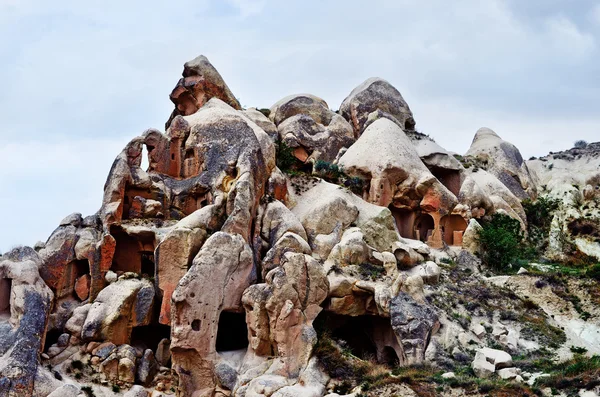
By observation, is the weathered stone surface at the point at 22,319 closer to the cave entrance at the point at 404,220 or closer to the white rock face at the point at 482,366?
the white rock face at the point at 482,366

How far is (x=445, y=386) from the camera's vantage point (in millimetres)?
25078

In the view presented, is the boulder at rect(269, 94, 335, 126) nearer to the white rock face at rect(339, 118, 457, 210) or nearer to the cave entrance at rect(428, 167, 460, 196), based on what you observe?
the cave entrance at rect(428, 167, 460, 196)

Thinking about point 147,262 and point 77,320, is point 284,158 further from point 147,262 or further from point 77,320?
point 77,320

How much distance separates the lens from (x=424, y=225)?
146ft

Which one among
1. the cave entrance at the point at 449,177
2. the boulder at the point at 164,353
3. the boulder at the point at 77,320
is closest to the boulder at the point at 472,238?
the cave entrance at the point at 449,177

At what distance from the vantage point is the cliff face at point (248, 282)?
29078 mm

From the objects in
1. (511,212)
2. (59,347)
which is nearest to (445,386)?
(59,347)

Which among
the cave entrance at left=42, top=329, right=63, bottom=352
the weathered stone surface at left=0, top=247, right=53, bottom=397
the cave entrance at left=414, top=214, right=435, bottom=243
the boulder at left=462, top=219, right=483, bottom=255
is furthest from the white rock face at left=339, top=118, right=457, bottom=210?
the weathered stone surface at left=0, top=247, right=53, bottom=397

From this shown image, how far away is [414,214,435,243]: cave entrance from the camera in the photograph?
144 ft

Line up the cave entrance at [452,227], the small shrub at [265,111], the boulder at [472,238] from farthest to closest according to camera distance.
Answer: the small shrub at [265,111]
the cave entrance at [452,227]
the boulder at [472,238]

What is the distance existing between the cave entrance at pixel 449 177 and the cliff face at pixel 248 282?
233 inches

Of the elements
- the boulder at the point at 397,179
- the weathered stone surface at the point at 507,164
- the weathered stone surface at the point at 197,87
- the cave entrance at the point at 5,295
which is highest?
the weathered stone surface at the point at 197,87

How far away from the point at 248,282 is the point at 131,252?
7125 millimetres

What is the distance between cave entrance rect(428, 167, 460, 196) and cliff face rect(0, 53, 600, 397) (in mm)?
5920
